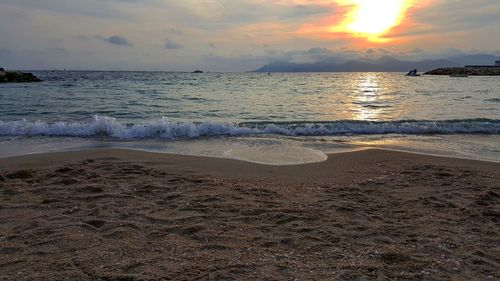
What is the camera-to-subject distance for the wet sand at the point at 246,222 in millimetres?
3482

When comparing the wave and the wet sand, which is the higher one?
the wave

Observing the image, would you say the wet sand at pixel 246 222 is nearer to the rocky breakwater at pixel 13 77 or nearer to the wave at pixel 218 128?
the wave at pixel 218 128

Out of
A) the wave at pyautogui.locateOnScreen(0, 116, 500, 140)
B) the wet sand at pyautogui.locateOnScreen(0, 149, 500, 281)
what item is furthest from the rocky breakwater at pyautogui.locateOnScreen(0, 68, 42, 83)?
the wet sand at pyautogui.locateOnScreen(0, 149, 500, 281)

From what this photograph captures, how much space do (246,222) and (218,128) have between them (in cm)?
790

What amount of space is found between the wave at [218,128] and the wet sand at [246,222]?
430cm

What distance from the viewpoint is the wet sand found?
3.48m

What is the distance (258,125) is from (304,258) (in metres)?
10.5

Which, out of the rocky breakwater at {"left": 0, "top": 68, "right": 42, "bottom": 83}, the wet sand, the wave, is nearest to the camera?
the wet sand

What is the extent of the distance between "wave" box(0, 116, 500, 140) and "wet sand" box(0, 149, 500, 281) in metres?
4.30

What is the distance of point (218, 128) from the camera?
12.3m

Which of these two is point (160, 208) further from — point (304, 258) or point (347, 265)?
point (347, 265)

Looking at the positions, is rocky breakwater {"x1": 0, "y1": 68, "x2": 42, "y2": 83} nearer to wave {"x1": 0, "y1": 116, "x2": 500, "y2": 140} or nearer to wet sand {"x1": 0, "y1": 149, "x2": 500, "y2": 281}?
wave {"x1": 0, "y1": 116, "x2": 500, "y2": 140}

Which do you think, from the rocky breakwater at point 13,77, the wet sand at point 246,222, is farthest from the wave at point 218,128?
the rocky breakwater at point 13,77

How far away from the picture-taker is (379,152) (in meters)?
9.28
